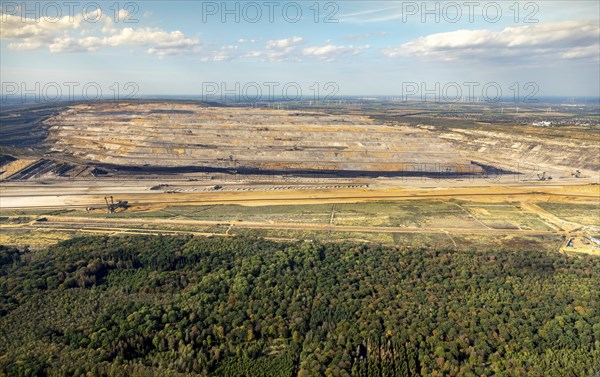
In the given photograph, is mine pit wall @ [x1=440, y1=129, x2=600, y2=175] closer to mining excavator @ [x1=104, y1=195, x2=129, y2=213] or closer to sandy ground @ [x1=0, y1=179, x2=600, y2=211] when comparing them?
sandy ground @ [x1=0, y1=179, x2=600, y2=211]

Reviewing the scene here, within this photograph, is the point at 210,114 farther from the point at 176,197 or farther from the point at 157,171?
the point at 176,197

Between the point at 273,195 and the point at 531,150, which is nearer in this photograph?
the point at 273,195

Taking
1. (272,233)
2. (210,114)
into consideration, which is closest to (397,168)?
(272,233)

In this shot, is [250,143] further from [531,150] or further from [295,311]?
[531,150]

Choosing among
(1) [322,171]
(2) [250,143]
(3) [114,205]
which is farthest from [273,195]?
(2) [250,143]

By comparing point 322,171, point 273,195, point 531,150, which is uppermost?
point 531,150

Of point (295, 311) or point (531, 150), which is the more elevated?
point (531, 150)

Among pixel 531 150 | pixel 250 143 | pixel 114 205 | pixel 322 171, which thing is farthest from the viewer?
pixel 531 150
